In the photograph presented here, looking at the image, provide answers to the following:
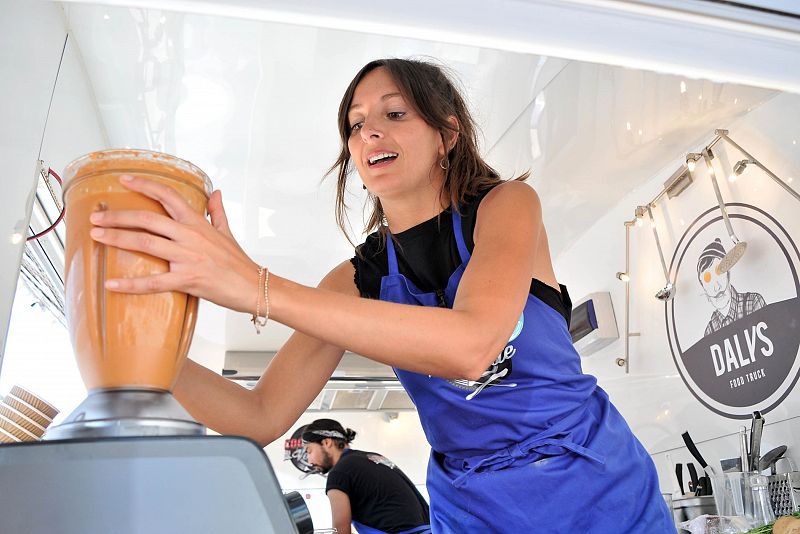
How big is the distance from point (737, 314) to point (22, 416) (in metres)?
1.97

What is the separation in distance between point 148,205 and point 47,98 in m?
1.01

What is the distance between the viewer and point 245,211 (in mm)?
3043

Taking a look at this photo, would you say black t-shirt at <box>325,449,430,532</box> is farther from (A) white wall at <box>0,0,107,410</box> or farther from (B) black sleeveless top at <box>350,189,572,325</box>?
(B) black sleeveless top at <box>350,189,572,325</box>

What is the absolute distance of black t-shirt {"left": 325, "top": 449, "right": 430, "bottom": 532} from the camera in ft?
9.03

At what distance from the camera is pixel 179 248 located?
50cm

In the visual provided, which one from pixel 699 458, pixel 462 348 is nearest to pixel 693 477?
pixel 699 458

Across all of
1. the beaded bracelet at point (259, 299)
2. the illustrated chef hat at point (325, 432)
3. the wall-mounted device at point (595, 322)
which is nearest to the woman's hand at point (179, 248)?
the beaded bracelet at point (259, 299)

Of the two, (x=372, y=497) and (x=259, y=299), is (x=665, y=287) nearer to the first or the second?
(x=372, y=497)

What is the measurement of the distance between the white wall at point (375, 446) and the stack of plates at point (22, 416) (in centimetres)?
365

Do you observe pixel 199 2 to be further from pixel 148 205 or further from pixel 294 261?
pixel 294 261

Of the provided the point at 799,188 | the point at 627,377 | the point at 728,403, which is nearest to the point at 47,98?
the point at 799,188

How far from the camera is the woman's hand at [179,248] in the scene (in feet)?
1.59

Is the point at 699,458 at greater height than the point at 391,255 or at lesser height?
lesser

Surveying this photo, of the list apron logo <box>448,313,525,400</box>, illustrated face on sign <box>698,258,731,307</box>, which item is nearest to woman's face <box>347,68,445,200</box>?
apron logo <box>448,313,525,400</box>
